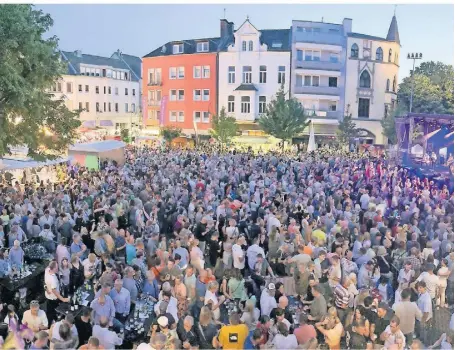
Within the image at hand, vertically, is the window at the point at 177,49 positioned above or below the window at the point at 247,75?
above

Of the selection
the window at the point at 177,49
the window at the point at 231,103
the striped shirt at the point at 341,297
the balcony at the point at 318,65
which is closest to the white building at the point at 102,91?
the window at the point at 177,49

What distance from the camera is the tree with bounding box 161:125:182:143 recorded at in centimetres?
2584

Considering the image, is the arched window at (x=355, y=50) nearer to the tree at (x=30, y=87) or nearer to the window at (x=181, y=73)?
the window at (x=181, y=73)

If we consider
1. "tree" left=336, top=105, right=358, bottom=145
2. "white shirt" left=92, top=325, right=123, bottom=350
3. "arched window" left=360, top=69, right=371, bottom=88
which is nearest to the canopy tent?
"tree" left=336, top=105, right=358, bottom=145

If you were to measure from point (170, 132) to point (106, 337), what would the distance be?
21.7 m

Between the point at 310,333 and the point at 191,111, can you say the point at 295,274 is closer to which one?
the point at 310,333

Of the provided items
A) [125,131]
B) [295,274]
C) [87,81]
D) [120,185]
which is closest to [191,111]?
[125,131]

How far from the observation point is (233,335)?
15.6 feet

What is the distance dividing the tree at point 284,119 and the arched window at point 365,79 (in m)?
3.36

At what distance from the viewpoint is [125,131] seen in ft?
80.7

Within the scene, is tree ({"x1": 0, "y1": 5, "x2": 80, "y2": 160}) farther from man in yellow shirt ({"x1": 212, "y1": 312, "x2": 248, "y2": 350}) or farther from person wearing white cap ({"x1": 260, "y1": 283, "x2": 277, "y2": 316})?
man in yellow shirt ({"x1": 212, "y1": 312, "x2": 248, "y2": 350})

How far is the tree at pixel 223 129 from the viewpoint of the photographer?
25.4m

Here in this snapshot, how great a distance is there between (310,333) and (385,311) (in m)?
0.92

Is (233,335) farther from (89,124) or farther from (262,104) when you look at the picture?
(262,104)
